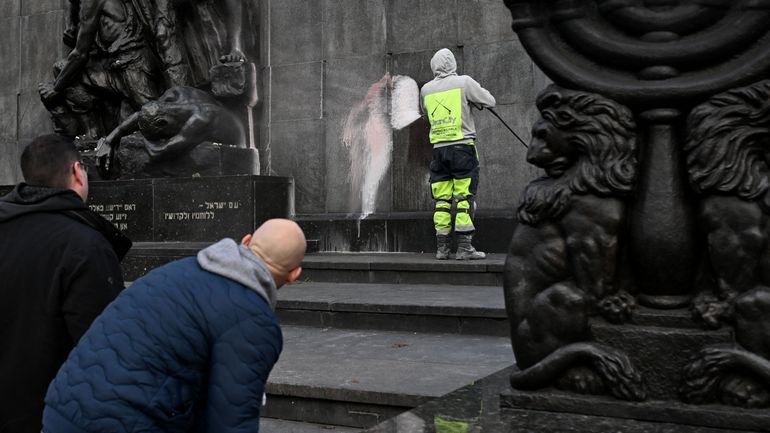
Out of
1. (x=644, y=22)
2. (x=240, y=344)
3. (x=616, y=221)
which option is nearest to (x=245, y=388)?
(x=240, y=344)

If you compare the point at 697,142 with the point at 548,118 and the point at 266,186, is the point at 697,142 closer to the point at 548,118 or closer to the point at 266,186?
the point at 548,118

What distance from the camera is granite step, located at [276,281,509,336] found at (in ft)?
21.9

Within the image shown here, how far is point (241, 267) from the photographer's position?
7.92ft

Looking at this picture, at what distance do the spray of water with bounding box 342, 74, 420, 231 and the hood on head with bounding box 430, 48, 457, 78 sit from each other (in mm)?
1850

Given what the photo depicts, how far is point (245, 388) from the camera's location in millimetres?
2281

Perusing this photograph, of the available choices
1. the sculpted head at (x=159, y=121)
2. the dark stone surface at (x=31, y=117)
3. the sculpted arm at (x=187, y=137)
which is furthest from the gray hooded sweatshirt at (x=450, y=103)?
the dark stone surface at (x=31, y=117)

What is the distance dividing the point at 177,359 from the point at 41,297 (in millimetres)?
1105

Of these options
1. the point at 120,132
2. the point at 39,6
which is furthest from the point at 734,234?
the point at 39,6

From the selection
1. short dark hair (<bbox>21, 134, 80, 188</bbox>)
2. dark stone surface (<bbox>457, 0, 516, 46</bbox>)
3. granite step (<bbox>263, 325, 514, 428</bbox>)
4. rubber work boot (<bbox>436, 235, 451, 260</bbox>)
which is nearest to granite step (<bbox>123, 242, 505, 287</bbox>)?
rubber work boot (<bbox>436, 235, 451, 260</bbox>)

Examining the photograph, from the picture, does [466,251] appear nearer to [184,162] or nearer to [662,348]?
[184,162]

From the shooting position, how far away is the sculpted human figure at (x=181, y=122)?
Result: 1189 centimetres

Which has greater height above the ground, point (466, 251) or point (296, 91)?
point (296, 91)

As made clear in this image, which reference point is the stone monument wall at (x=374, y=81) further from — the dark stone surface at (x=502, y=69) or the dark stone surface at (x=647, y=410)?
the dark stone surface at (x=647, y=410)

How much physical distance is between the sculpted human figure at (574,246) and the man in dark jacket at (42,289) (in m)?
1.75
